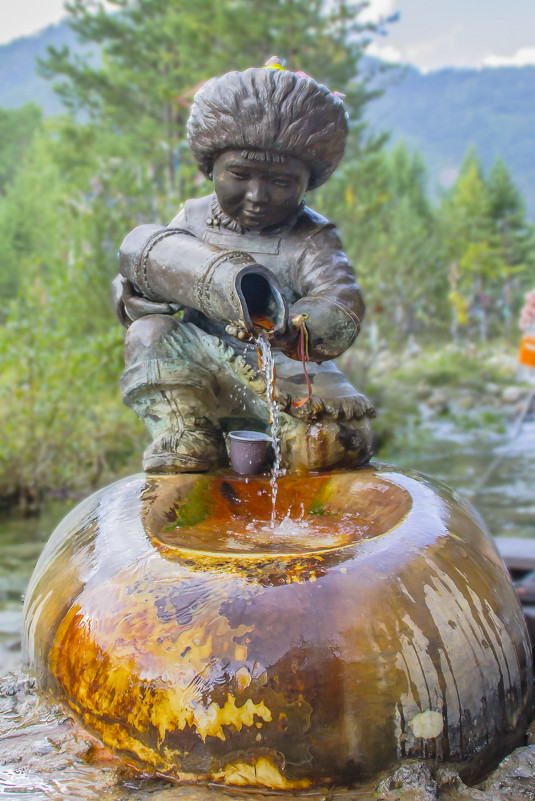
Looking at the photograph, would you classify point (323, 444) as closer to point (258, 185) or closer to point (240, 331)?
point (240, 331)

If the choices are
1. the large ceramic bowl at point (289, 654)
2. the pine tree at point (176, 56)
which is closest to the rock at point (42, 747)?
the large ceramic bowl at point (289, 654)

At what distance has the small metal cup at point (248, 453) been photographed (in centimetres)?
268

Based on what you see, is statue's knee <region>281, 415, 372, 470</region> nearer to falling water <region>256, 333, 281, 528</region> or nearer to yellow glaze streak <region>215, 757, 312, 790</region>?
Answer: falling water <region>256, 333, 281, 528</region>

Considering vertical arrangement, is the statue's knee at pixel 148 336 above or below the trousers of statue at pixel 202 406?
above

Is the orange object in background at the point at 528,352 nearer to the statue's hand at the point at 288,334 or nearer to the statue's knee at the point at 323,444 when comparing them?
the statue's knee at the point at 323,444

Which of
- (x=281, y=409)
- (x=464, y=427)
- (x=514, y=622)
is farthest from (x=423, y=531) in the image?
(x=464, y=427)

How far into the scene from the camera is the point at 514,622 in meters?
2.06

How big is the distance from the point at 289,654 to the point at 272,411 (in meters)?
1.08

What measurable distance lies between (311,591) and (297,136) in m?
1.50

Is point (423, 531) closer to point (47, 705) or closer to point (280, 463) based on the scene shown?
point (280, 463)

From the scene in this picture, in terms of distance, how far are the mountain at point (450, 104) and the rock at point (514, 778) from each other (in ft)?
376

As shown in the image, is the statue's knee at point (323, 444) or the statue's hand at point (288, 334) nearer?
the statue's hand at point (288, 334)

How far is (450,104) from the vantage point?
153125 mm

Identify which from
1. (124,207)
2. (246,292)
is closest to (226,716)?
(246,292)
